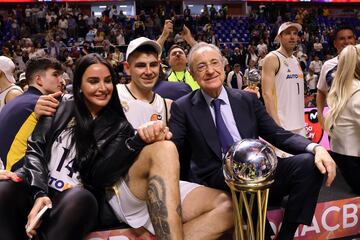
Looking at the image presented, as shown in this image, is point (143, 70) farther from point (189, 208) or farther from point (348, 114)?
point (348, 114)

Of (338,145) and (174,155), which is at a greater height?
(174,155)

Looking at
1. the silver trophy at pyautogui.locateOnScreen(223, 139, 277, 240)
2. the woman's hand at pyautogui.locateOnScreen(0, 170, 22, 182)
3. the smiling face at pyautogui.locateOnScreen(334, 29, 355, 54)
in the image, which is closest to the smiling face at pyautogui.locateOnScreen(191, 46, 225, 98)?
the silver trophy at pyautogui.locateOnScreen(223, 139, 277, 240)

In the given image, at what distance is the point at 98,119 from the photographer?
2.32 meters

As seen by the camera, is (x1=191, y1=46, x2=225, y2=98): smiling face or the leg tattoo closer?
the leg tattoo

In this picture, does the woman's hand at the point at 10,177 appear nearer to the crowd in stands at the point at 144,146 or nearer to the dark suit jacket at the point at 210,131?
the crowd in stands at the point at 144,146

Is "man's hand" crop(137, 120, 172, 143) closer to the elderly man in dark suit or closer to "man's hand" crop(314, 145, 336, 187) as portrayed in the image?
the elderly man in dark suit

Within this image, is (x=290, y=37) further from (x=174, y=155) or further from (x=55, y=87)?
(x=174, y=155)

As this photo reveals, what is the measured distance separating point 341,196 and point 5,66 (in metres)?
3.00

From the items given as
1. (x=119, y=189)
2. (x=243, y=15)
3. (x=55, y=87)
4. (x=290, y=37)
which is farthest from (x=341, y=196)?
(x=243, y=15)

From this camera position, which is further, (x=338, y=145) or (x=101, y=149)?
(x=338, y=145)

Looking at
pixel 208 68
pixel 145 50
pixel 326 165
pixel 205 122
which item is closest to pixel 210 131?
pixel 205 122

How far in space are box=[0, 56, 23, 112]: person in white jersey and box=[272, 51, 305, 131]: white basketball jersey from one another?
2321mm

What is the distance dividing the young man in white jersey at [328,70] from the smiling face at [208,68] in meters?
1.79

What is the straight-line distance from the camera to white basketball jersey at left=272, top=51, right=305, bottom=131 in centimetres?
408
